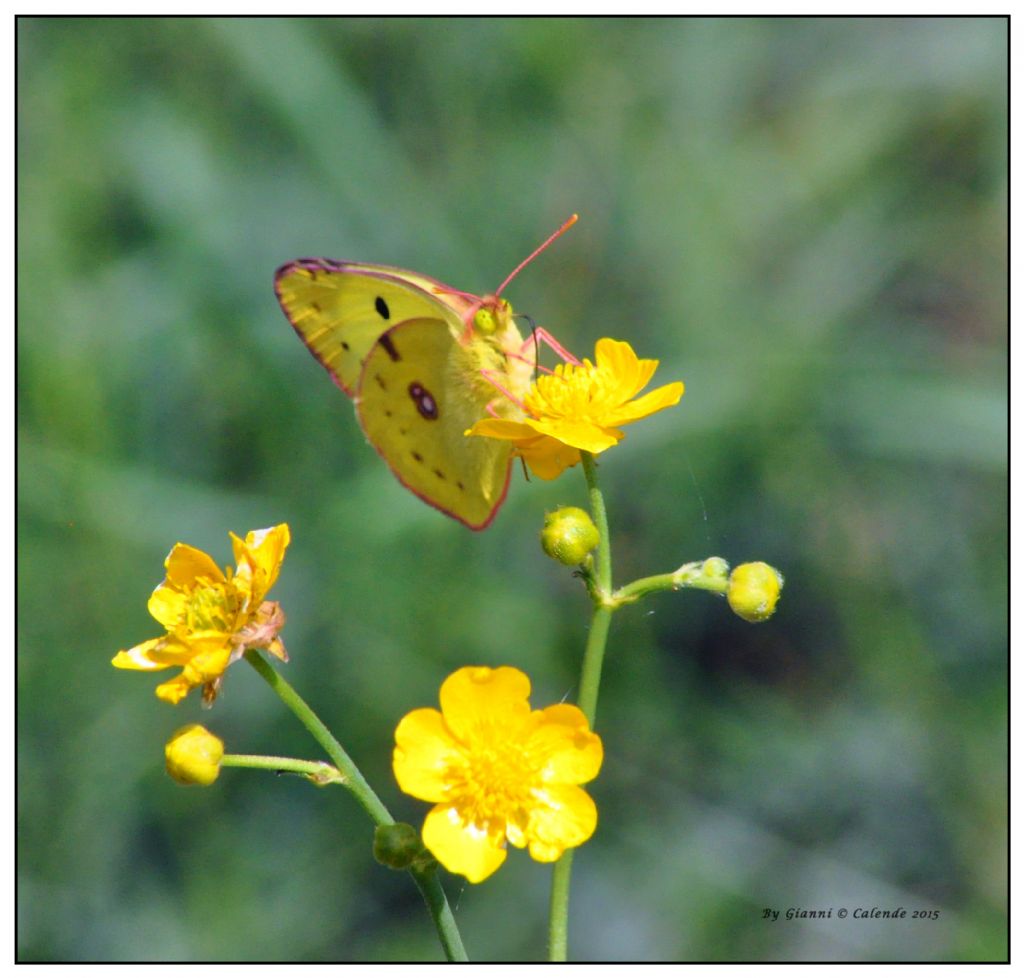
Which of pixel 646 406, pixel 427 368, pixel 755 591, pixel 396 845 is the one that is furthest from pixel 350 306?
pixel 396 845

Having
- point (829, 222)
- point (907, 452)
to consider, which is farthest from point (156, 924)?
point (829, 222)

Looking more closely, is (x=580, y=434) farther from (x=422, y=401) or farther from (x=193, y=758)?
(x=193, y=758)

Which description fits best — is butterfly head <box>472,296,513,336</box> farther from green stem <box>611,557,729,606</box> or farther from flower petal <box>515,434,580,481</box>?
green stem <box>611,557,729,606</box>

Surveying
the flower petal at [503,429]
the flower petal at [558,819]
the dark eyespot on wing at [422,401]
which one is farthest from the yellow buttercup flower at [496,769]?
the dark eyespot on wing at [422,401]

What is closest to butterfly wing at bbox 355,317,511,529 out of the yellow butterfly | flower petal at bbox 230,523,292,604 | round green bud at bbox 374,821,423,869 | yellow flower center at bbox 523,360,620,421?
the yellow butterfly

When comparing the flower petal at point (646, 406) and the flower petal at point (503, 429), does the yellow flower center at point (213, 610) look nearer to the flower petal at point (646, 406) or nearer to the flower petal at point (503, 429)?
the flower petal at point (503, 429)

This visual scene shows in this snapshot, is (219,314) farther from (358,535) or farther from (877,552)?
(877,552)
